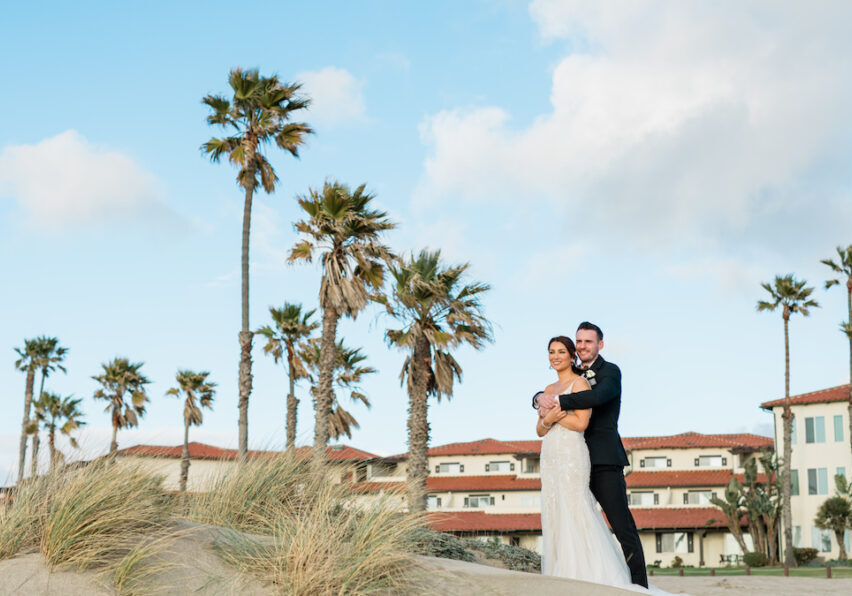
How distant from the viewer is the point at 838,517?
52406 millimetres

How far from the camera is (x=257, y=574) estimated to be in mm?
6797

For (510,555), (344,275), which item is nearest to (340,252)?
(344,275)

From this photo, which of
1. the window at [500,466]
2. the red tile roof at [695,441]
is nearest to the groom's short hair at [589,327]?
the red tile roof at [695,441]

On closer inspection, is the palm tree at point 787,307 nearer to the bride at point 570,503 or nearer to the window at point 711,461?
the window at point 711,461

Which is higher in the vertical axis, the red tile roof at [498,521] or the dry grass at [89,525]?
the dry grass at [89,525]

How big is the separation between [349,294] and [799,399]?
3973 centimetres

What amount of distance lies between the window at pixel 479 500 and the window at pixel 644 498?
32.4ft

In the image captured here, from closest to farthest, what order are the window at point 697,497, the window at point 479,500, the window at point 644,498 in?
the window at point 697,497 < the window at point 644,498 < the window at point 479,500

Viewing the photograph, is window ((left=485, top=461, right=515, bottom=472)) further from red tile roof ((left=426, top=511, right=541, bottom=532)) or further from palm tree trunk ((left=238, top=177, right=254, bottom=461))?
palm tree trunk ((left=238, top=177, right=254, bottom=461))

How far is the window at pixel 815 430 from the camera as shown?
189ft

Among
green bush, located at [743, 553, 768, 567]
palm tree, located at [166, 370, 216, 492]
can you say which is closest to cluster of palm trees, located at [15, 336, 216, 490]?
palm tree, located at [166, 370, 216, 492]

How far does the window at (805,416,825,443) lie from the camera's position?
57625mm

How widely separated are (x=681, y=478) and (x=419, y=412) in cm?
3553

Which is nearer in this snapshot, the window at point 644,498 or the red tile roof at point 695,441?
the window at point 644,498
